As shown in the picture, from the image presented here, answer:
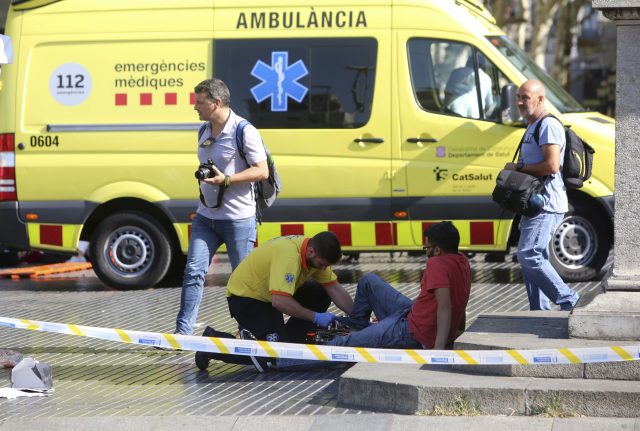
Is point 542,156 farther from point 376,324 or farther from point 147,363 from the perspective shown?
point 147,363

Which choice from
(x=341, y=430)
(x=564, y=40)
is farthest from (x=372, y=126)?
(x=564, y=40)

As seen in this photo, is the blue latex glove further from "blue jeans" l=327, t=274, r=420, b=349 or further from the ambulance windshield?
the ambulance windshield

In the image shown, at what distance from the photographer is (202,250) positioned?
809 cm

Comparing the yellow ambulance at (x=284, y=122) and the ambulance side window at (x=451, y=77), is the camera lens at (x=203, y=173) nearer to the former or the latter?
the yellow ambulance at (x=284, y=122)

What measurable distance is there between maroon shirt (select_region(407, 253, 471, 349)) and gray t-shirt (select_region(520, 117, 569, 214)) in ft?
3.64

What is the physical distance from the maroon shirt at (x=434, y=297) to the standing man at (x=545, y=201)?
93 cm

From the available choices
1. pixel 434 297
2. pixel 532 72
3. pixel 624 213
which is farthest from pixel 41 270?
pixel 624 213

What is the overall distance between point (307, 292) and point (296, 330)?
0.85 feet

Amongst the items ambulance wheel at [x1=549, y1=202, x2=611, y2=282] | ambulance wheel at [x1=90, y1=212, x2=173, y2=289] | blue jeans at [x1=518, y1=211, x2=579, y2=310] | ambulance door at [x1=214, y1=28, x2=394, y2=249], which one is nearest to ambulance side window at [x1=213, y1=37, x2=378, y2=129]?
ambulance door at [x1=214, y1=28, x2=394, y2=249]

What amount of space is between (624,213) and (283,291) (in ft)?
6.26

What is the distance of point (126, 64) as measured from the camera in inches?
437

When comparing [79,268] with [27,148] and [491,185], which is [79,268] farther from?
A: [491,185]

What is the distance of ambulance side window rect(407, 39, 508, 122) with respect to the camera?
10797 millimetres

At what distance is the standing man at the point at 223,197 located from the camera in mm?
7965
